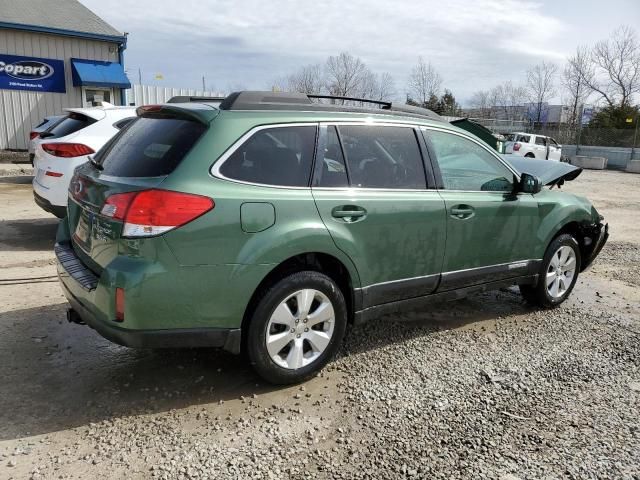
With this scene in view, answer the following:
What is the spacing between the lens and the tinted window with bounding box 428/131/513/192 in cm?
421

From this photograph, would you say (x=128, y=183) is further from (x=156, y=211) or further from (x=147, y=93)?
(x=147, y=93)

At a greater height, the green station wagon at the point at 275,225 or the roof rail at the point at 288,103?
the roof rail at the point at 288,103

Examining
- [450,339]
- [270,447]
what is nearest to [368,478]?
[270,447]

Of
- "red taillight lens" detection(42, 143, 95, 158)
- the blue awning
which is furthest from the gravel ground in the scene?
the blue awning

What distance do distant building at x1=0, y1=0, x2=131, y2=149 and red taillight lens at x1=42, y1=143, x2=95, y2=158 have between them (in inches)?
405

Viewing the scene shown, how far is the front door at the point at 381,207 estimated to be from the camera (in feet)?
11.6

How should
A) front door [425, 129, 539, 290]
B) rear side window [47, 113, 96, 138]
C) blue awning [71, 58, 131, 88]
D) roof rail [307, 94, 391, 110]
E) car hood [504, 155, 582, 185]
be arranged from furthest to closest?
1. blue awning [71, 58, 131, 88]
2. rear side window [47, 113, 96, 138]
3. car hood [504, 155, 582, 185]
4. front door [425, 129, 539, 290]
5. roof rail [307, 94, 391, 110]

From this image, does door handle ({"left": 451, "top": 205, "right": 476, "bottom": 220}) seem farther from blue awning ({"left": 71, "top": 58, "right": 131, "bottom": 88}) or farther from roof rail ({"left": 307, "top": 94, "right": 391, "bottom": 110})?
blue awning ({"left": 71, "top": 58, "right": 131, "bottom": 88})

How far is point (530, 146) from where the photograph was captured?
25969 mm

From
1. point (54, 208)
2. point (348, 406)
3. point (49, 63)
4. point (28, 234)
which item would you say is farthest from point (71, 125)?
point (49, 63)

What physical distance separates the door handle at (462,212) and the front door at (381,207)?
0.46ft

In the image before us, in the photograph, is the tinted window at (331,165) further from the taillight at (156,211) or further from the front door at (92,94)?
the front door at (92,94)

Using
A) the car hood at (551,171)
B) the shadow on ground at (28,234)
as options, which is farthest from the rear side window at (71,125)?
the car hood at (551,171)

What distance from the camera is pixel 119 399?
10.7 ft
